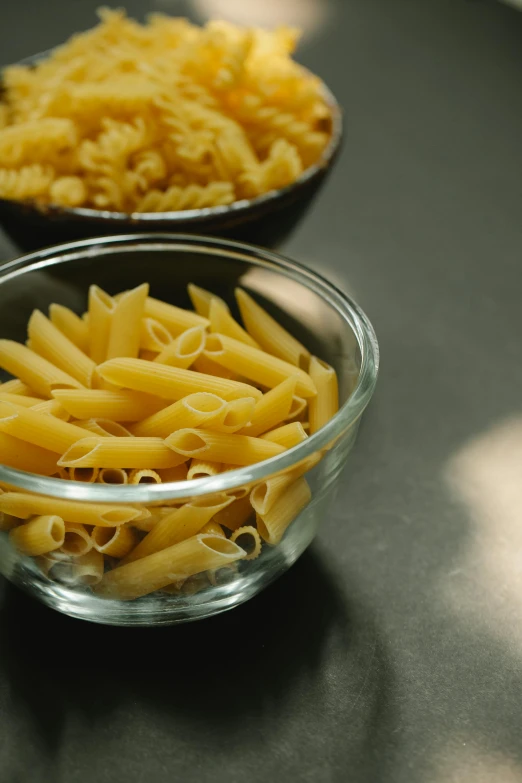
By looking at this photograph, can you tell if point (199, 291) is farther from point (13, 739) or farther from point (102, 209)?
point (13, 739)

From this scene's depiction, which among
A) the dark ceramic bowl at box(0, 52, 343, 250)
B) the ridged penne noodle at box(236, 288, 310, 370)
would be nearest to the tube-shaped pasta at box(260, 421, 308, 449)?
the ridged penne noodle at box(236, 288, 310, 370)

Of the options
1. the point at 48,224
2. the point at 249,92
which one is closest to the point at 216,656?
the point at 48,224

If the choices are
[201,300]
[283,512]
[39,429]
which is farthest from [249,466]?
[201,300]

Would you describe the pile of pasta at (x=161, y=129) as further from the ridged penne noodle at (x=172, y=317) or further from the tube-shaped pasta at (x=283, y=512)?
the tube-shaped pasta at (x=283, y=512)

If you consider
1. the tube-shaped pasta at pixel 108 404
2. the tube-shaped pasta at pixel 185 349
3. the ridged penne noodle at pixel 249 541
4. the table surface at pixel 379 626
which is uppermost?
the tube-shaped pasta at pixel 185 349

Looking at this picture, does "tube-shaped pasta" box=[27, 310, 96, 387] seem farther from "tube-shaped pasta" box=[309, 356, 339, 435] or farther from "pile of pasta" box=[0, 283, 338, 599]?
"tube-shaped pasta" box=[309, 356, 339, 435]

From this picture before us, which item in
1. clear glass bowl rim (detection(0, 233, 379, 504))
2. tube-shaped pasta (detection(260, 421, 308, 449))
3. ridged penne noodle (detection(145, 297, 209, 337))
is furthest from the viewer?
ridged penne noodle (detection(145, 297, 209, 337))

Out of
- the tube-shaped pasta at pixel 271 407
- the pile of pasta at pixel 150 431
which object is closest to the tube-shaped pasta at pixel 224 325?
the pile of pasta at pixel 150 431
